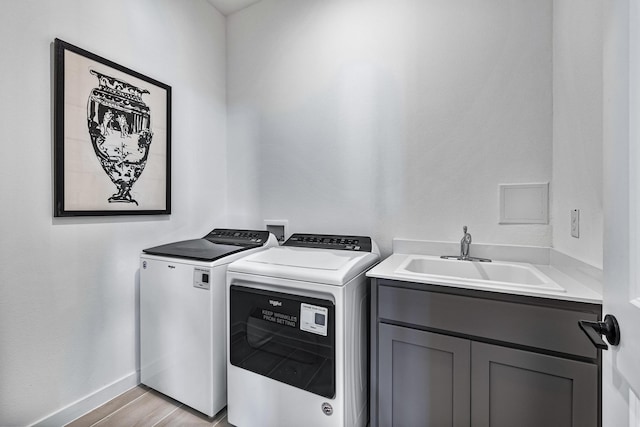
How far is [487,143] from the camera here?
1625 mm

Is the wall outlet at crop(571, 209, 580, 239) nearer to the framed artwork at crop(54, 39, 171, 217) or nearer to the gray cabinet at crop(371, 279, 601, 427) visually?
the gray cabinet at crop(371, 279, 601, 427)

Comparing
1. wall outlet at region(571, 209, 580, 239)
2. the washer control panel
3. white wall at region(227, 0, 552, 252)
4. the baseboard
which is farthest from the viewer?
the washer control panel

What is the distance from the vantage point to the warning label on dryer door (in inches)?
50.3

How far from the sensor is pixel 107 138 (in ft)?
5.42

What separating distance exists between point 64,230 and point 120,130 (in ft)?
2.05

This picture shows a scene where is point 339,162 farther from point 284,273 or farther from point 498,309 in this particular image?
point 498,309

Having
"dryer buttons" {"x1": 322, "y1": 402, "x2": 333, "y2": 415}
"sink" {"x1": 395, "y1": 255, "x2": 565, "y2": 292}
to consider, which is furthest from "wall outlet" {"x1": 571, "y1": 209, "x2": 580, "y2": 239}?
"dryer buttons" {"x1": 322, "y1": 402, "x2": 333, "y2": 415}

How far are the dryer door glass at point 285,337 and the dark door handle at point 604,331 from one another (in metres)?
0.83

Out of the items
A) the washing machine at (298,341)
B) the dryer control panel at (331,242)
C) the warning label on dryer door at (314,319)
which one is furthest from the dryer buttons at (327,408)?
the dryer control panel at (331,242)

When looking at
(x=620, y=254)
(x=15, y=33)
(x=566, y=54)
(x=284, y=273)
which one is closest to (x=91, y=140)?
(x=15, y=33)

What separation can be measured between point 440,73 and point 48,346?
2525 mm

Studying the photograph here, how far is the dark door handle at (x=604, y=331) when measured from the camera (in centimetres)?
61

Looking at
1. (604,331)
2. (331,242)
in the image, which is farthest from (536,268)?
(331,242)

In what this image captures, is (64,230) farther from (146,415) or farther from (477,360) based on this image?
(477,360)
